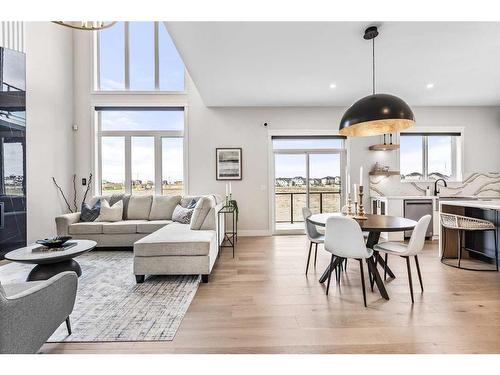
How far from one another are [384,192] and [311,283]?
3589 millimetres

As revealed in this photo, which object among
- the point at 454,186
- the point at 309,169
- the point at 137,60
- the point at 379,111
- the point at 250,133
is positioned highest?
the point at 137,60

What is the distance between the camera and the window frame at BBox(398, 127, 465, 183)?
17.8 feet

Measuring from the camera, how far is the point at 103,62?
5594 millimetres

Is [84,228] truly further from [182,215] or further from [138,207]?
[182,215]

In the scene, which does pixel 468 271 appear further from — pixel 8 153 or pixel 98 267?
pixel 8 153

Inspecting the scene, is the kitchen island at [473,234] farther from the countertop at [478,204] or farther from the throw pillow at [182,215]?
the throw pillow at [182,215]

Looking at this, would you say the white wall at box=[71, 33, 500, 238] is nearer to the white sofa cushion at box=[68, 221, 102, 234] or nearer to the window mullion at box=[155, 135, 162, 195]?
the window mullion at box=[155, 135, 162, 195]

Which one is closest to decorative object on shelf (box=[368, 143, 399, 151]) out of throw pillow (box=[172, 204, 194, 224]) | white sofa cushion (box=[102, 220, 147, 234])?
throw pillow (box=[172, 204, 194, 224])

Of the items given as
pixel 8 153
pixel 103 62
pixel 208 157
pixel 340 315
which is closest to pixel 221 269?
pixel 340 315

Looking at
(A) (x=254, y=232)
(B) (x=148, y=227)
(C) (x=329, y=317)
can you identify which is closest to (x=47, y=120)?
(B) (x=148, y=227)

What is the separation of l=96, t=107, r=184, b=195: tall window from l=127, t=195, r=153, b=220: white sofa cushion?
26.1 inches

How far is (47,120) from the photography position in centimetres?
470

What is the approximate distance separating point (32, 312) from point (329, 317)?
6.58 ft
